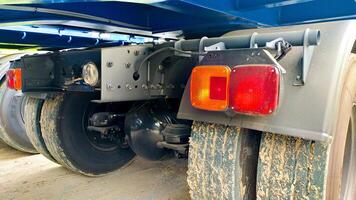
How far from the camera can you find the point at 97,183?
2525 millimetres

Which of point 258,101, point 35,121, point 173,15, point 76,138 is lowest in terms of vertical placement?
point 76,138

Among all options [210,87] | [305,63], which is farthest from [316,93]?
[210,87]

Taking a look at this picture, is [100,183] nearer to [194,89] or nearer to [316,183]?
[194,89]

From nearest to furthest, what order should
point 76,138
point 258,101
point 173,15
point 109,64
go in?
point 258,101, point 109,64, point 173,15, point 76,138

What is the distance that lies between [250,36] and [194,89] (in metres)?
0.29

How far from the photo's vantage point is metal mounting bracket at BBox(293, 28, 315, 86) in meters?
1.02

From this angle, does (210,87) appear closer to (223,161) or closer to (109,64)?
(223,161)

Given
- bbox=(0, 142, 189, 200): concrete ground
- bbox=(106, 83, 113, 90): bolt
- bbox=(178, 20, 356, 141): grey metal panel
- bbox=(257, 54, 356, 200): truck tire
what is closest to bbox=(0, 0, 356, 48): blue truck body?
bbox=(106, 83, 113, 90): bolt

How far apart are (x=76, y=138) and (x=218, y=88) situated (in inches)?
62.1

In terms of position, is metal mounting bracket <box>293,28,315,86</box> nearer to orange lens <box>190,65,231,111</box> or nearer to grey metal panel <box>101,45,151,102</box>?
orange lens <box>190,65,231,111</box>

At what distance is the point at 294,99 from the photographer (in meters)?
1.01

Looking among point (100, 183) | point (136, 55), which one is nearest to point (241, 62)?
point (136, 55)

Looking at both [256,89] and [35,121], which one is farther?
[35,121]

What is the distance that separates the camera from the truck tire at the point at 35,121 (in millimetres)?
2352
